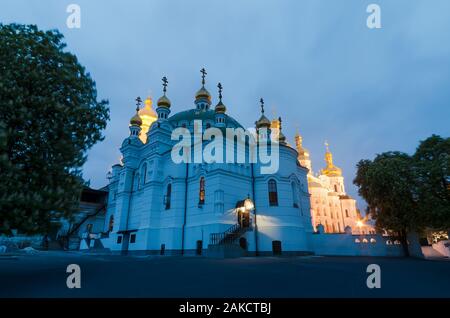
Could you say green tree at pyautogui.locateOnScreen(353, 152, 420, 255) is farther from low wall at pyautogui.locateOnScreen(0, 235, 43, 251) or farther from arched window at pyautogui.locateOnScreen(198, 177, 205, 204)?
low wall at pyautogui.locateOnScreen(0, 235, 43, 251)

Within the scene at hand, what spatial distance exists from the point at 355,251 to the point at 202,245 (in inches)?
585

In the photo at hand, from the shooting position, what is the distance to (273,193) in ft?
81.7

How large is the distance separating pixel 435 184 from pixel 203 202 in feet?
60.1

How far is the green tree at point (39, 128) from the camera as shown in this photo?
663cm

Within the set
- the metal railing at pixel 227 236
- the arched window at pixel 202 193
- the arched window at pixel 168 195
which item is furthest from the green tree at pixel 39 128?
the arched window at pixel 168 195

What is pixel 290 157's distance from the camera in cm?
2669

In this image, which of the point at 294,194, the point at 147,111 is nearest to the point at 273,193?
the point at 294,194

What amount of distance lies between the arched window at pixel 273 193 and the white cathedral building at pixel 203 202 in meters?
0.10

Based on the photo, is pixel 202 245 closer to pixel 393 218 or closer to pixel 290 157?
pixel 290 157

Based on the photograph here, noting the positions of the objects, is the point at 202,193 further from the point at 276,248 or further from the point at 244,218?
the point at 276,248

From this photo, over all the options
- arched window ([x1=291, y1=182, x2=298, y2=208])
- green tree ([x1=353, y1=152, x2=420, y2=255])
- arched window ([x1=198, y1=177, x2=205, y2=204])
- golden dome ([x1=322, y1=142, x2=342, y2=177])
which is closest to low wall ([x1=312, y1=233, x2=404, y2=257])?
green tree ([x1=353, y1=152, x2=420, y2=255])

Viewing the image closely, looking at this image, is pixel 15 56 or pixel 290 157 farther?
pixel 290 157

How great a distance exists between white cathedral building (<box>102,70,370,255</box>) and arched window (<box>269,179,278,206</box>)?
0.10 meters
